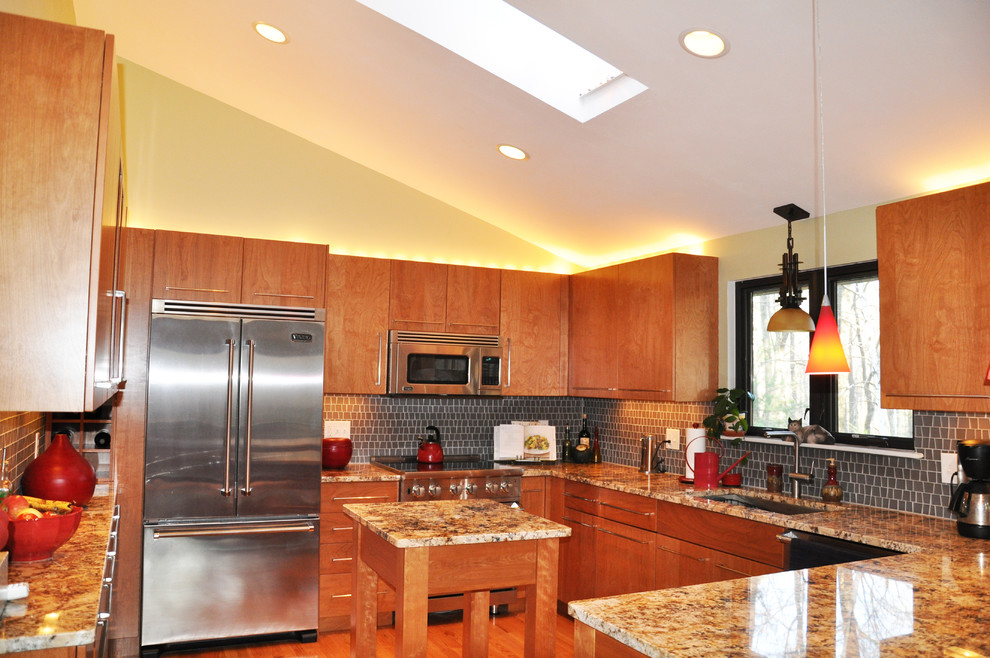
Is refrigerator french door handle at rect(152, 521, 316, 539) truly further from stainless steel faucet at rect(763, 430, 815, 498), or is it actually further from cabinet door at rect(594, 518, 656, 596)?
stainless steel faucet at rect(763, 430, 815, 498)

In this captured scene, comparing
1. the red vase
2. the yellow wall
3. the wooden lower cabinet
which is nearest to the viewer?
the red vase

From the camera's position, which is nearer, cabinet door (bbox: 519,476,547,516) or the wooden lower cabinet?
the wooden lower cabinet

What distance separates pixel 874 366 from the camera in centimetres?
360

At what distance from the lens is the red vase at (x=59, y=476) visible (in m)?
A: 2.80

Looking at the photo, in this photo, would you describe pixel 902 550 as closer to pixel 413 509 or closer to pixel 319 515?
pixel 413 509

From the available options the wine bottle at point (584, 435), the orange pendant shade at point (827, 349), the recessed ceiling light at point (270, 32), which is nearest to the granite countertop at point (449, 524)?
the orange pendant shade at point (827, 349)

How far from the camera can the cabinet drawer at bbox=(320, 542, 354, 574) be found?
4242 mm

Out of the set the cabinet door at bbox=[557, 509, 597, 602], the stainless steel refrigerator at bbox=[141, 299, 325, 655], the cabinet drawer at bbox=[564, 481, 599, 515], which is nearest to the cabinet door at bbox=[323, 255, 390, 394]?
the stainless steel refrigerator at bbox=[141, 299, 325, 655]

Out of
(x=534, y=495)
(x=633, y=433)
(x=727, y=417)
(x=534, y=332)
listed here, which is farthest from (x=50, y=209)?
(x=633, y=433)

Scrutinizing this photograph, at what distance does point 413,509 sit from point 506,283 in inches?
94.2

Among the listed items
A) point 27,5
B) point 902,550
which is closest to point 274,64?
point 27,5

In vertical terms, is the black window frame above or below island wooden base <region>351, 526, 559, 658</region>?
above

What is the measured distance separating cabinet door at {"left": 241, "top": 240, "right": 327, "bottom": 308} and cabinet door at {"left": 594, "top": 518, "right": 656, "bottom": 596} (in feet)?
7.03

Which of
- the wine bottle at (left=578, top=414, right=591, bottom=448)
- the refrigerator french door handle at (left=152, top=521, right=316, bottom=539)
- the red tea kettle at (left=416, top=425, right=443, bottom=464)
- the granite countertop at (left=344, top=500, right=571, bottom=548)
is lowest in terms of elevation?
the refrigerator french door handle at (left=152, top=521, right=316, bottom=539)
